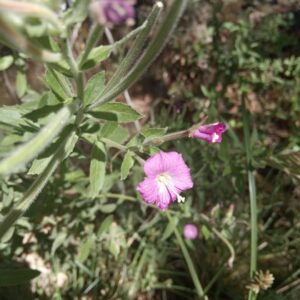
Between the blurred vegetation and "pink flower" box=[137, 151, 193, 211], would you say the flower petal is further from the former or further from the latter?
the blurred vegetation

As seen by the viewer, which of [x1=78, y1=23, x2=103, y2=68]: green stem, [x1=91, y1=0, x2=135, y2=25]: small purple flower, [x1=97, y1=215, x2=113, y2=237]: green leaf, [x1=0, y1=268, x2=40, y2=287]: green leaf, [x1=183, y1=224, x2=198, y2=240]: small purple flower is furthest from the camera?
[x1=183, y1=224, x2=198, y2=240]: small purple flower

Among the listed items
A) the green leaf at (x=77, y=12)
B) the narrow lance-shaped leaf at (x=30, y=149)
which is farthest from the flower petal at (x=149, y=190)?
the green leaf at (x=77, y=12)

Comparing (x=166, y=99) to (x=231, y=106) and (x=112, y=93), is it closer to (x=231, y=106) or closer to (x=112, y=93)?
(x=231, y=106)

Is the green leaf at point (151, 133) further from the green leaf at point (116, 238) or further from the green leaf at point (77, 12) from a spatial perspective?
the green leaf at point (116, 238)

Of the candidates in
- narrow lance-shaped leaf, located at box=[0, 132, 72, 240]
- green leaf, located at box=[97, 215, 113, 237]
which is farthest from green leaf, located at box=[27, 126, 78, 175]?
green leaf, located at box=[97, 215, 113, 237]

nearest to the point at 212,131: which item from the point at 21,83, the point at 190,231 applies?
the point at 190,231

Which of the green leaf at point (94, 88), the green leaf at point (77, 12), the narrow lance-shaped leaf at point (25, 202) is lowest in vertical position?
the narrow lance-shaped leaf at point (25, 202)
